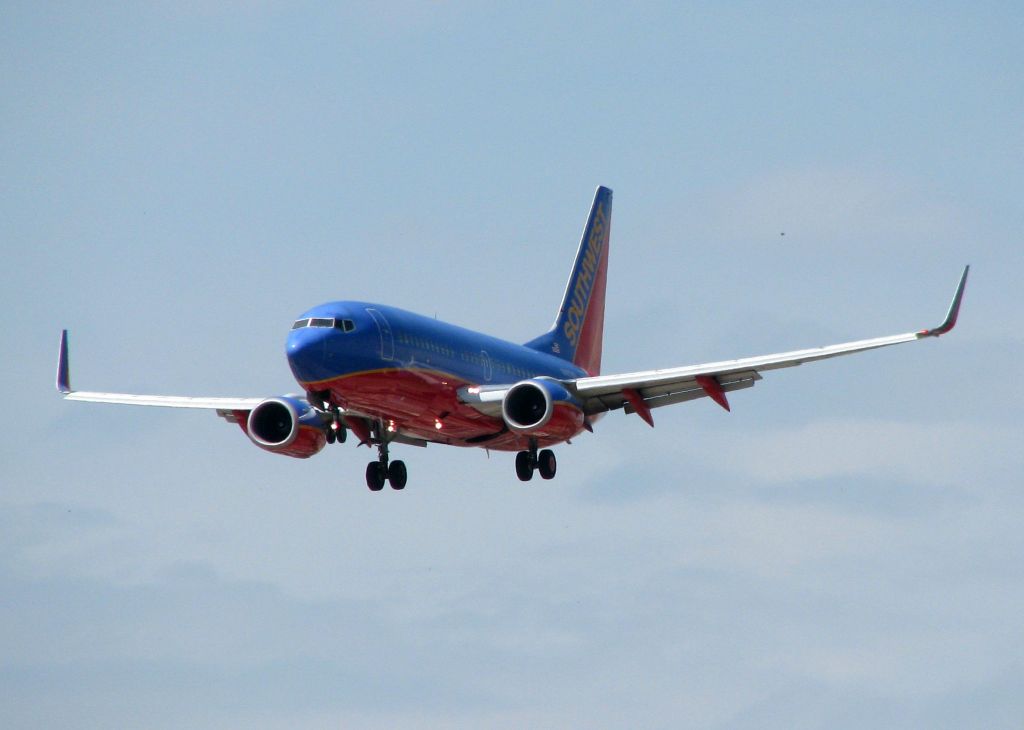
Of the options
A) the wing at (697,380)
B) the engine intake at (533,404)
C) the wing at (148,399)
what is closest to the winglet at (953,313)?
the wing at (697,380)

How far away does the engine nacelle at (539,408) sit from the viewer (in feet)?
165

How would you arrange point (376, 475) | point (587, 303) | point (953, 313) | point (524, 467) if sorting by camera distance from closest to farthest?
point (953, 313), point (376, 475), point (524, 467), point (587, 303)

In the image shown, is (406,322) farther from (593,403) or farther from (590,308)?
(590,308)

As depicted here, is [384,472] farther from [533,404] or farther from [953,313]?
[953,313]

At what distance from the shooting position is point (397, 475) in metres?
Answer: 53.8

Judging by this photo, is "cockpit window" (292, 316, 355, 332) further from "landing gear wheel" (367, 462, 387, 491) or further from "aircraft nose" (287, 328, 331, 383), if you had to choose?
"landing gear wheel" (367, 462, 387, 491)

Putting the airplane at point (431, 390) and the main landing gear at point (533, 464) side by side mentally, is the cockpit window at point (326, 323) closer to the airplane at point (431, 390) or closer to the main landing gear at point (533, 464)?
the airplane at point (431, 390)

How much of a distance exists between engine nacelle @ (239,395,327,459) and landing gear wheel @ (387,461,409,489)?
2424 millimetres

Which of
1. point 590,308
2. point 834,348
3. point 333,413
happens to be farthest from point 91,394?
point 834,348

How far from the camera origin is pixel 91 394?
191ft

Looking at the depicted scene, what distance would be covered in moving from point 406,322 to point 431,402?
235 centimetres

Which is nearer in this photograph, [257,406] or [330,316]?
[330,316]

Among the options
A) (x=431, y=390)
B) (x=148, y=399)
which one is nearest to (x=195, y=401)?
(x=148, y=399)

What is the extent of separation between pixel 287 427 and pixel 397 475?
12.3 feet
